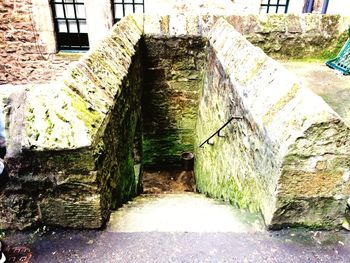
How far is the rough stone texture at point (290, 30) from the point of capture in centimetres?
474

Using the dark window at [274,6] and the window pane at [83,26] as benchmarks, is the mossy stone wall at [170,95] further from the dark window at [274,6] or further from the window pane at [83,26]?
the window pane at [83,26]

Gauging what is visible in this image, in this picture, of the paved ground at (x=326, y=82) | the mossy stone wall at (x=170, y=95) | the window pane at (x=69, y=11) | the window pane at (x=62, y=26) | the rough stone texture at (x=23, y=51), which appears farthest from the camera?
the window pane at (x=62, y=26)

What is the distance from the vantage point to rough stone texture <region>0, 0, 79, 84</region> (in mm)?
7406

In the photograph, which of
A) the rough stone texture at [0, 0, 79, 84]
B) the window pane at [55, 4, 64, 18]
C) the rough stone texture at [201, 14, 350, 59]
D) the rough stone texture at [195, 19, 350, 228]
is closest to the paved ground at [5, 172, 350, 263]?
the rough stone texture at [195, 19, 350, 228]

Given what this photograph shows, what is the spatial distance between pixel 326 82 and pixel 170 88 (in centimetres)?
262

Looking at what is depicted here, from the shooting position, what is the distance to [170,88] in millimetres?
5387

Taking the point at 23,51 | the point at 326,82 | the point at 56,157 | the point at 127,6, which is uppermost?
the point at 127,6

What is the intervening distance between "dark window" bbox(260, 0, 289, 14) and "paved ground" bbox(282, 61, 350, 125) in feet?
11.2

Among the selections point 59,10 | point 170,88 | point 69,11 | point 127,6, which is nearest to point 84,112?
point 170,88

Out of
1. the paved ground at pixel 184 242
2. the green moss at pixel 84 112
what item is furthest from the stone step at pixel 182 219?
the green moss at pixel 84 112

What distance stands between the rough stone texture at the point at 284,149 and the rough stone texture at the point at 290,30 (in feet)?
7.46

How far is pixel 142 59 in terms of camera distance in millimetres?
4871

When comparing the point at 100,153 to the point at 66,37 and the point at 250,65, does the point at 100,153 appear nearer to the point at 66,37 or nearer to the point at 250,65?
the point at 250,65

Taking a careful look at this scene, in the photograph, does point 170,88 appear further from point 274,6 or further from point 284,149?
point 274,6
